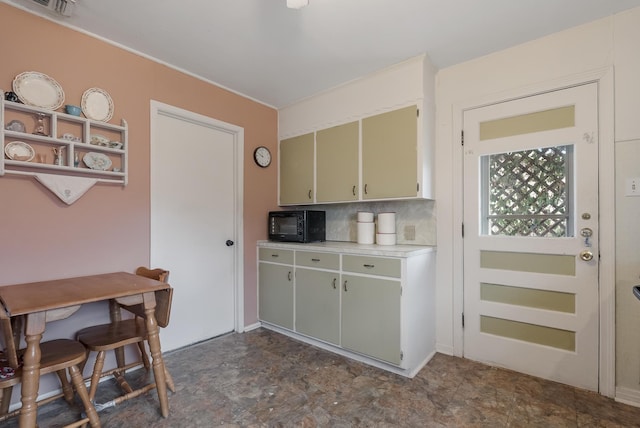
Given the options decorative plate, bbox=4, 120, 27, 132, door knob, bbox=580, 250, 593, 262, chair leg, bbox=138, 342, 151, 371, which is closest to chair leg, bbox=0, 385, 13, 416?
chair leg, bbox=138, 342, 151, 371

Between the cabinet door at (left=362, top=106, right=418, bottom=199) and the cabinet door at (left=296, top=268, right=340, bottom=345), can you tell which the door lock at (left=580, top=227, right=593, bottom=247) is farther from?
the cabinet door at (left=296, top=268, right=340, bottom=345)

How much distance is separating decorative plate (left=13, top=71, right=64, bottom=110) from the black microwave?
1.89 meters

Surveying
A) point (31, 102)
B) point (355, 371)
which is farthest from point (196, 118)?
point (355, 371)

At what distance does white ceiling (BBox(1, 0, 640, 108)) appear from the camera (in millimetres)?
1842

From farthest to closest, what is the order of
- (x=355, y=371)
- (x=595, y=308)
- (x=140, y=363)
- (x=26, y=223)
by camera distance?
(x=355, y=371) → (x=140, y=363) → (x=595, y=308) → (x=26, y=223)

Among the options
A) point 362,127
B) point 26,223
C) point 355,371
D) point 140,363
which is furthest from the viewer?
point 362,127

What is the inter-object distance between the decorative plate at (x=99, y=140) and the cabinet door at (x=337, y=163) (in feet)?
5.83

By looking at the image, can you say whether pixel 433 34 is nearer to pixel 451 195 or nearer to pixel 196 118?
pixel 451 195

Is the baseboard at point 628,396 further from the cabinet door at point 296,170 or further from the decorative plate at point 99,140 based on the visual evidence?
the decorative plate at point 99,140

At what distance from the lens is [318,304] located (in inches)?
106

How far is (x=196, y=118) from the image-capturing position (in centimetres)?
273

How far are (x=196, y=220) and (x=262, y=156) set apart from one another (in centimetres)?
99

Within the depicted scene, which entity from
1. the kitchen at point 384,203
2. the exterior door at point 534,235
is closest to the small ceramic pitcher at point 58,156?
the kitchen at point 384,203

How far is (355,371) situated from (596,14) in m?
2.93
